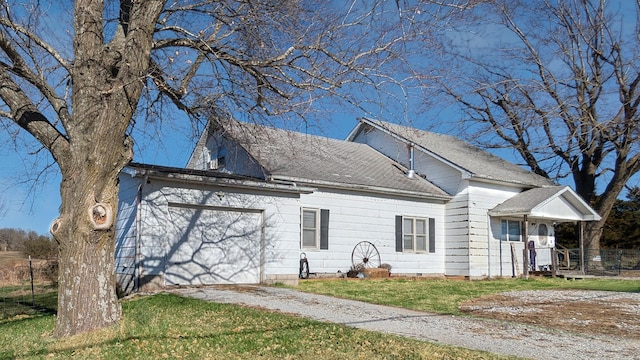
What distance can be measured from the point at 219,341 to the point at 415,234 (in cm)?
1524

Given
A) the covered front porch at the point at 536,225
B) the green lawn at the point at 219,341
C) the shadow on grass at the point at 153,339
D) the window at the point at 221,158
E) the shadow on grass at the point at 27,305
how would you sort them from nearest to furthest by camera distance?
the green lawn at the point at 219,341 → the shadow on grass at the point at 153,339 → the shadow on grass at the point at 27,305 → the window at the point at 221,158 → the covered front porch at the point at 536,225

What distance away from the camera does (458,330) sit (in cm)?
891

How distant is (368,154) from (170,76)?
51.5 feet

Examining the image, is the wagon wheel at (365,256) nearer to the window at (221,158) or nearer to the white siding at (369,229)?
the white siding at (369,229)

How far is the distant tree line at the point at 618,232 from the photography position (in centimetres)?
3516

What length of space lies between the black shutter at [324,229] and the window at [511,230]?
8.28m

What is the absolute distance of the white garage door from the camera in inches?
592

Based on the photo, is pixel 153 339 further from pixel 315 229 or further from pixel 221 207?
pixel 315 229

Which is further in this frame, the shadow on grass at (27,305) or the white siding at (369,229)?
the white siding at (369,229)

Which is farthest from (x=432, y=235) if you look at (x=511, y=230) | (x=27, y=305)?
(x=27, y=305)

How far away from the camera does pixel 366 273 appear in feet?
63.8

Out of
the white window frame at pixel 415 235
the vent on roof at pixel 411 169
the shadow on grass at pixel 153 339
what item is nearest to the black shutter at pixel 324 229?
the white window frame at pixel 415 235

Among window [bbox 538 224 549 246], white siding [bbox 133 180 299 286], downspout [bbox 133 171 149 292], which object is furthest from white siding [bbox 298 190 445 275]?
downspout [bbox 133 171 149 292]

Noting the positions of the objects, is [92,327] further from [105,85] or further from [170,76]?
[170,76]
